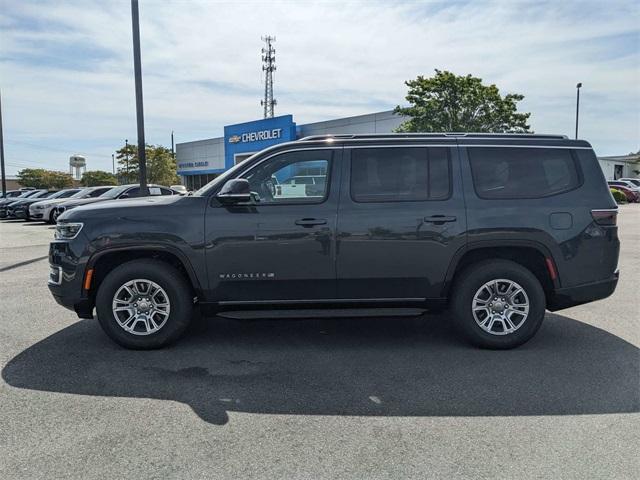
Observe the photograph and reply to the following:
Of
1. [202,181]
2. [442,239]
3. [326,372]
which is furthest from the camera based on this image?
[202,181]

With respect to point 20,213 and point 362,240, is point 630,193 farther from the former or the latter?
point 20,213

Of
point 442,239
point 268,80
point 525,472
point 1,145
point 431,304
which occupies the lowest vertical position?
point 525,472

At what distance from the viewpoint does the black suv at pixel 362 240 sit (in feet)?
15.4

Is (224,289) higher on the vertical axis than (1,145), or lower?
lower

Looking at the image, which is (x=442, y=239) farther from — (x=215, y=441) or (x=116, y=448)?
(x=116, y=448)

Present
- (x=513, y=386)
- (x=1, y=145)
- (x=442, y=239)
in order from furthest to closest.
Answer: (x=1, y=145) < (x=442, y=239) < (x=513, y=386)

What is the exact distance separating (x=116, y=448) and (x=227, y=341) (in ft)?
7.06

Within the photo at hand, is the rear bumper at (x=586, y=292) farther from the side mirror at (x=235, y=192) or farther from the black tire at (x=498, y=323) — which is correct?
the side mirror at (x=235, y=192)

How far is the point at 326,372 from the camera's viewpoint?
4289mm

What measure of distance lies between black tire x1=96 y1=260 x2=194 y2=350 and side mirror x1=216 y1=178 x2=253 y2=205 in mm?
873

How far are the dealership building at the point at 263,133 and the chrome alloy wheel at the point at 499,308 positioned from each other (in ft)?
86.2

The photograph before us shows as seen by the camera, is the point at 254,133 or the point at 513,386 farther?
the point at 254,133

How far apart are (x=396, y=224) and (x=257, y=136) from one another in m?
37.9

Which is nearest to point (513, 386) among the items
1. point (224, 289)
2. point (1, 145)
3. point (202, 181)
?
point (224, 289)
